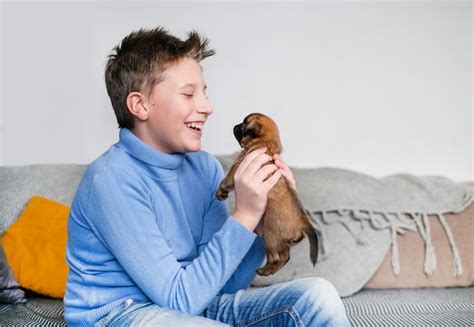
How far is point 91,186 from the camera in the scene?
129cm

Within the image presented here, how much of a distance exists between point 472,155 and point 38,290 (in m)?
1.94

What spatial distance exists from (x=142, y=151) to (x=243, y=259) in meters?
0.35

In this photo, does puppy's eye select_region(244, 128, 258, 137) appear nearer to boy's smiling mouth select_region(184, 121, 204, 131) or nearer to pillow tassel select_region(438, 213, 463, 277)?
boy's smiling mouth select_region(184, 121, 204, 131)

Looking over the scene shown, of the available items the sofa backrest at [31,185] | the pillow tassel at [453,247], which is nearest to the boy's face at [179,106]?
the sofa backrest at [31,185]

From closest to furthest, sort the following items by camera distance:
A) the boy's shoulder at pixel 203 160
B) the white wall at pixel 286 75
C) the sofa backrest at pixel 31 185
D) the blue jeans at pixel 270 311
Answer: the blue jeans at pixel 270 311 < the boy's shoulder at pixel 203 160 < the sofa backrest at pixel 31 185 < the white wall at pixel 286 75

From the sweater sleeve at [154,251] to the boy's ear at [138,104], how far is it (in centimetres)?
19

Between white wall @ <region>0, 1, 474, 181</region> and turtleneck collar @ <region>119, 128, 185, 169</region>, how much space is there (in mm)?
1278

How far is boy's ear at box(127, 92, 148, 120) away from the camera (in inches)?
55.9

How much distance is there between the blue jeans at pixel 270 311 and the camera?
3.92 feet

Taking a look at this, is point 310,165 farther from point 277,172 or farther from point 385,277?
point 277,172

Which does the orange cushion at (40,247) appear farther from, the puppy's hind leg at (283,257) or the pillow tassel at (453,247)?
the pillow tassel at (453,247)

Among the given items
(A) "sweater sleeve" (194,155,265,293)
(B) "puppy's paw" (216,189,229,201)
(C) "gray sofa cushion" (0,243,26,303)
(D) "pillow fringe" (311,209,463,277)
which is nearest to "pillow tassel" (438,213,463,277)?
(D) "pillow fringe" (311,209,463,277)

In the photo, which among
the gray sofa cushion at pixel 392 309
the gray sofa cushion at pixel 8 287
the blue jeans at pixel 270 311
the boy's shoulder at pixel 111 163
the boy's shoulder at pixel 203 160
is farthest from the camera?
the gray sofa cushion at pixel 8 287

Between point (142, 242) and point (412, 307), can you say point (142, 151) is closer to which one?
point (142, 242)
